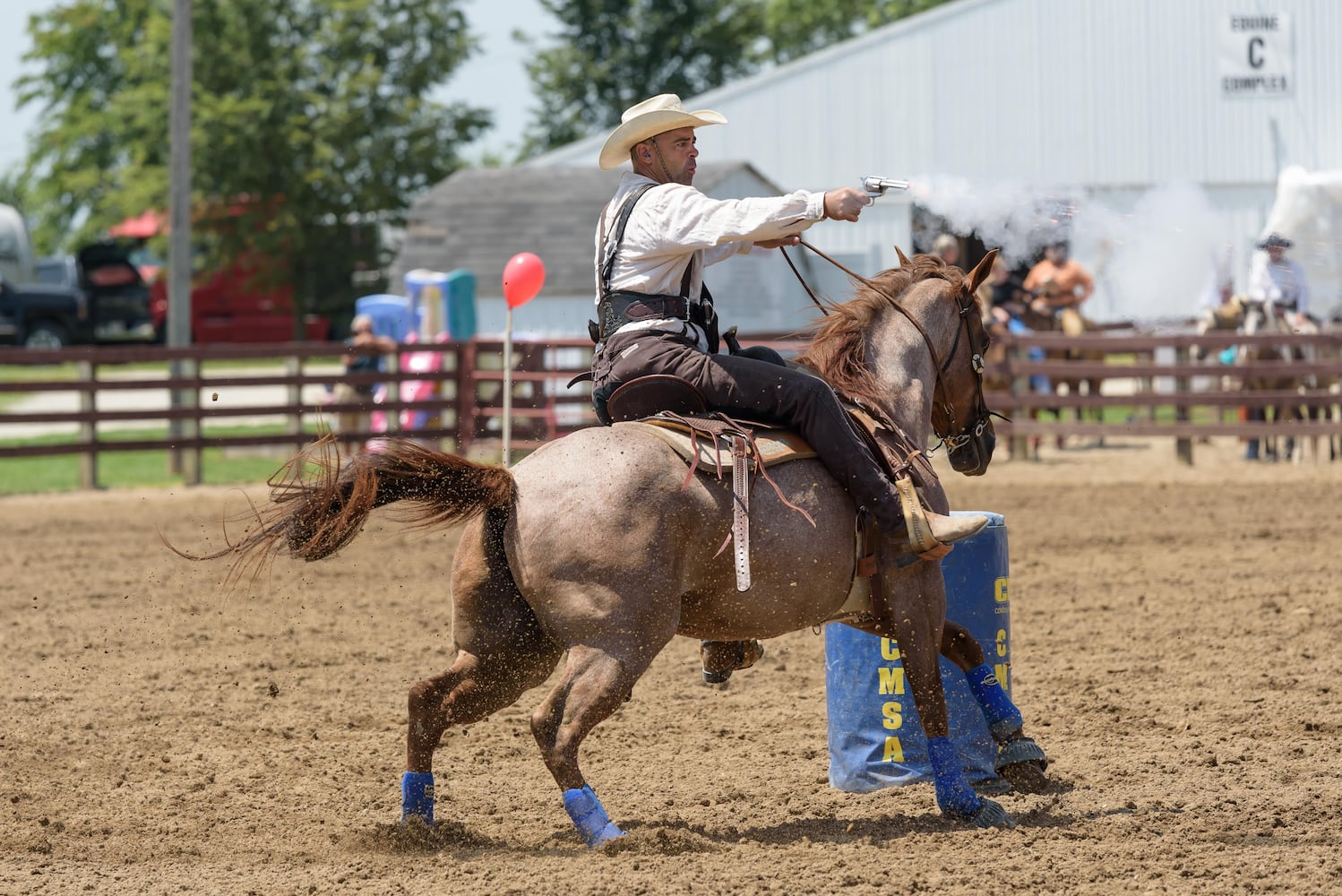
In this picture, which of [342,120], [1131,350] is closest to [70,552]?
[1131,350]

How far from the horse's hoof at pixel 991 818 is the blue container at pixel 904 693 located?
1.54 feet

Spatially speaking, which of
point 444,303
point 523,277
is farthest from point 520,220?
point 523,277

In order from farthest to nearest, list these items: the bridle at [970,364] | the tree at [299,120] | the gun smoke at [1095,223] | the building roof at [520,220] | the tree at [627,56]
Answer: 1. the tree at [627,56]
2. the tree at [299,120]
3. the building roof at [520,220]
4. the gun smoke at [1095,223]
5. the bridle at [970,364]

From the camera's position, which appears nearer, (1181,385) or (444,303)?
(1181,385)

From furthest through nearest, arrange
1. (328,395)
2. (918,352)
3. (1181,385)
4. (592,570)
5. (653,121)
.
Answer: (328,395), (1181,385), (918,352), (653,121), (592,570)

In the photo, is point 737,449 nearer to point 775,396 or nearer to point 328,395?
point 775,396

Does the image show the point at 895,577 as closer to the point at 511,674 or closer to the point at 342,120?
the point at 511,674

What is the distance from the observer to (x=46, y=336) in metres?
32.1

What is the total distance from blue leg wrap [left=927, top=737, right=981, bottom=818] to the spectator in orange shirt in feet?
39.7

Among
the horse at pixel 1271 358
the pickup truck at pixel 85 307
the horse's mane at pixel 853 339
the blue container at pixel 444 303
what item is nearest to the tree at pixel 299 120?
the pickup truck at pixel 85 307

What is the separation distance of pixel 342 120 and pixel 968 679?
33217 mm

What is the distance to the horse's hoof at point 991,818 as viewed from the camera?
16.3 feet

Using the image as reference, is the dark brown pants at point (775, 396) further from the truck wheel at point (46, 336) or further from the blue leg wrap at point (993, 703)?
the truck wheel at point (46, 336)

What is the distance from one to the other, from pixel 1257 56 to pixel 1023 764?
74.7ft
